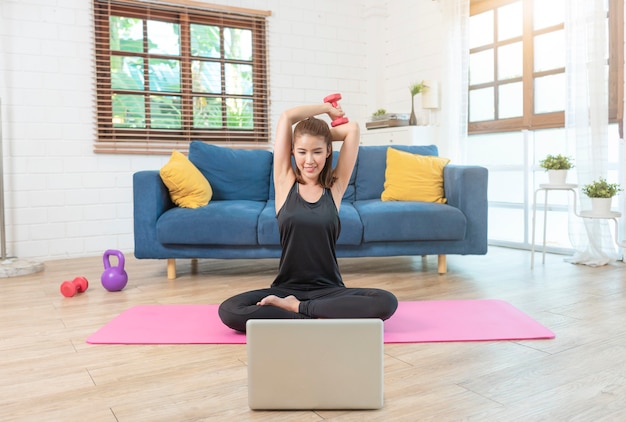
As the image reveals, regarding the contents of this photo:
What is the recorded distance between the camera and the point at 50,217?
4.46m

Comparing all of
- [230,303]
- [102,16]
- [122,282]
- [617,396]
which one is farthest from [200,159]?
[617,396]

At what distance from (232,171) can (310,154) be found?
2123 millimetres

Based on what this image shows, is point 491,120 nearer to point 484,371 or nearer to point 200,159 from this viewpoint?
point 200,159

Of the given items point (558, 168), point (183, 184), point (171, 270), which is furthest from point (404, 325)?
point (558, 168)

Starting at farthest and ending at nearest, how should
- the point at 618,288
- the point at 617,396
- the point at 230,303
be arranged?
the point at 618,288, the point at 230,303, the point at 617,396

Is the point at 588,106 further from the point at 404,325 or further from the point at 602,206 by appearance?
the point at 404,325

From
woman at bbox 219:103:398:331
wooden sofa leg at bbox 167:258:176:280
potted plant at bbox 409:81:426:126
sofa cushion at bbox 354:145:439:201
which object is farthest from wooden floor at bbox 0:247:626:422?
potted plant at bbox 409:81:426:126

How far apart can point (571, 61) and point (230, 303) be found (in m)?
3.01

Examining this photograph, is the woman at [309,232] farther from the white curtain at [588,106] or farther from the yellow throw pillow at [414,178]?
the white curtain at [588,106]

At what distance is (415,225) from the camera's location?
343 cm

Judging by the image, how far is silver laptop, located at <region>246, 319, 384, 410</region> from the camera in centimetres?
146

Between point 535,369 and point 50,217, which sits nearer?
point 535,369

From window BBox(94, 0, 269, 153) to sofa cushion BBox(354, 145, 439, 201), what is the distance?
1.52 metres

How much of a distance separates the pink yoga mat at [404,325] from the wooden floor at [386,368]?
0.07 metres
